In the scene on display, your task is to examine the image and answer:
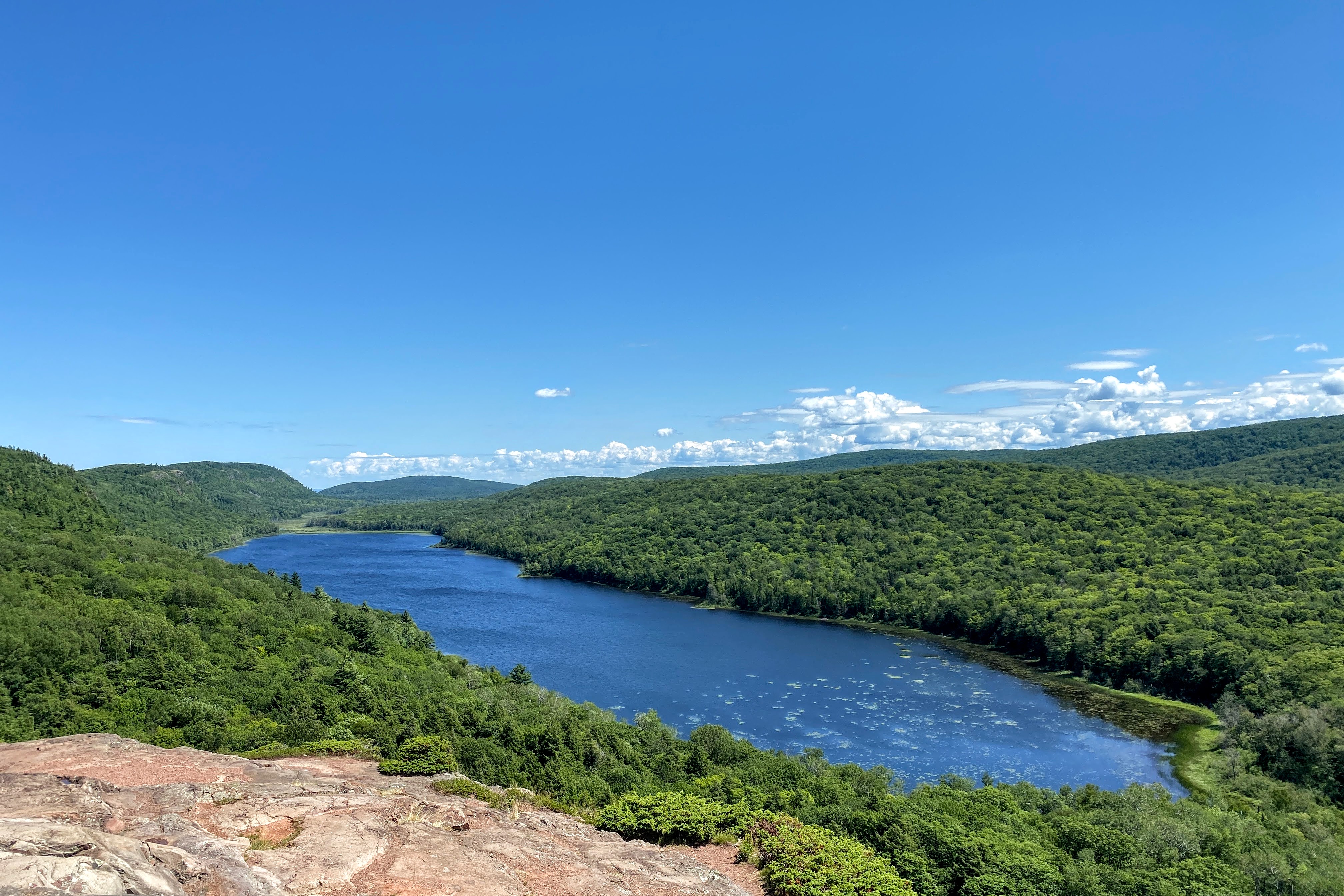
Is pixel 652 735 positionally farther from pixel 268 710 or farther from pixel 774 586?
pixel 774 586

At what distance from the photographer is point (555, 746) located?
33.1 m

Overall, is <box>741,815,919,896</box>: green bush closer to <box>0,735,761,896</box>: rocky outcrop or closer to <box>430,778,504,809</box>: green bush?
<box>0,735,761,896</box>: rocky outcrop

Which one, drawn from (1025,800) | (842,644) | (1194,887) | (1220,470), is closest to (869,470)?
(842,644)

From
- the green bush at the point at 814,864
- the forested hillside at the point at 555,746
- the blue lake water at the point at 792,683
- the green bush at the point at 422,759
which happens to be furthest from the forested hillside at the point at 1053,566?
the green bush at the point at 422,759

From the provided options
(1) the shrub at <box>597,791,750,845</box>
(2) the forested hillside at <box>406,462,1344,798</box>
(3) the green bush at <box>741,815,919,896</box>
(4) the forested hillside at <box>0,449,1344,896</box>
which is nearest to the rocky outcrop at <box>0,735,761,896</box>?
(1) the shrub at <box>597,791,750,845</box>

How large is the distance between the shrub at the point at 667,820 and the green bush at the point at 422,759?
22.4ft

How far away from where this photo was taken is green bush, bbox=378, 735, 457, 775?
85.0ft

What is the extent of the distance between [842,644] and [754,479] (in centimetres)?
8633

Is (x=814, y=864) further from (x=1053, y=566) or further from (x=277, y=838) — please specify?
(x=1053, y=566)

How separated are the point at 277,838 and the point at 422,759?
9.89 m

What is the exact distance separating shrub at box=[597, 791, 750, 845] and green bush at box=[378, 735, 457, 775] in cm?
682

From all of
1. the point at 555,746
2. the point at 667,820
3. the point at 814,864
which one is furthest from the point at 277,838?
the point at 555,746

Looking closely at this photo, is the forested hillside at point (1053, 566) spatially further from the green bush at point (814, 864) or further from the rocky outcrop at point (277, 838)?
the rocky outcrop at point (277, 838)

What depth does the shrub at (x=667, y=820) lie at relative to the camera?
917 inches
